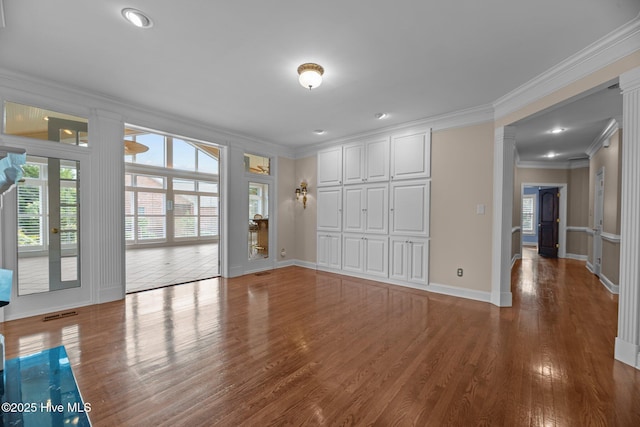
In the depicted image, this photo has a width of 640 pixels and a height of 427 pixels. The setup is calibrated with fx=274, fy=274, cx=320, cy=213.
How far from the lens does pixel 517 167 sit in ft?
25.2

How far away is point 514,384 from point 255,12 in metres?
3.42

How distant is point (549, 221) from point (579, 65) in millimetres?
7137

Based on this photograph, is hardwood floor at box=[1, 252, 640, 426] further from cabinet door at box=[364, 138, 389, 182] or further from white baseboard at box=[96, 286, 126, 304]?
cabinet door at box=[364, 138, 389, 182]

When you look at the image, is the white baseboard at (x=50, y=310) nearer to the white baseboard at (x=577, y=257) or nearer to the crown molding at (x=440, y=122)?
the crown molding at (x=440, y=122)

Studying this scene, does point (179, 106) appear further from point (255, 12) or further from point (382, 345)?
point (382, 345)

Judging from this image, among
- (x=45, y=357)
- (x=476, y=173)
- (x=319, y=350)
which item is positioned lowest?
(x=319, y=350)

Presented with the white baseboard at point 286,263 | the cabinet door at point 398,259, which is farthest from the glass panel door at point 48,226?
the cabinet door at point 398,259

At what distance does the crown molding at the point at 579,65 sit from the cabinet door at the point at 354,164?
7.76ft

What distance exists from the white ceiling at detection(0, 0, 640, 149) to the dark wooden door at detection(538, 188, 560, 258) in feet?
21.1

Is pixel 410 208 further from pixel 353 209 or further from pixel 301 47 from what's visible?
pixel 301 47

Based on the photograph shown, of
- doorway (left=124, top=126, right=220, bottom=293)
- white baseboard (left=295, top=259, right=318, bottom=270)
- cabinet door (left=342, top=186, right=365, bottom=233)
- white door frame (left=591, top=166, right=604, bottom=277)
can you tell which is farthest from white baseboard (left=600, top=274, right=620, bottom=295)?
doorway (left=124, top=126, right=220, bottom=293)

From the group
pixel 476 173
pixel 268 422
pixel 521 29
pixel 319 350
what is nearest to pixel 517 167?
pixel 476 173

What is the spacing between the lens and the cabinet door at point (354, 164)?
5.31 meters

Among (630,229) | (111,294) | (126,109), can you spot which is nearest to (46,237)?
(111,294)
